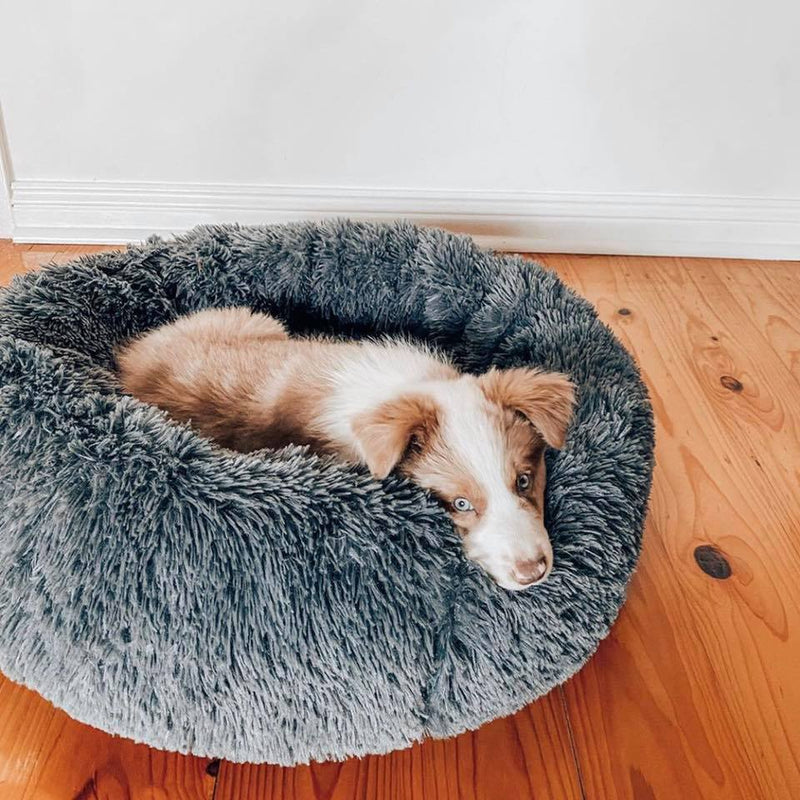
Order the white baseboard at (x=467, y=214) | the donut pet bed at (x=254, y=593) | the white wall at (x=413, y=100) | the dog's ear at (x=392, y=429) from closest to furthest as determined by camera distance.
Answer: the donut pet bed at (x=254, y=593)
the dog's ear at (x=392, y=429)
the white wall at (x=413, y=100)
the white baseboard at (x=467, y=214)

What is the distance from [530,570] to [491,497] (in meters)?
0.14

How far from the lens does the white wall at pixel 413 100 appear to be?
2070mm

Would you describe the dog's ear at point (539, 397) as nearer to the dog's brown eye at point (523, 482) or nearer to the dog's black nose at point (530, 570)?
the dog's brown eye at point (523, 482)

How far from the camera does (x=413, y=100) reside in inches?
85.7

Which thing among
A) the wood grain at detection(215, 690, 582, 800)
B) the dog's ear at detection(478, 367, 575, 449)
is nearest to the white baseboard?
the dog's ear at detection(478, 367, 575, 449)

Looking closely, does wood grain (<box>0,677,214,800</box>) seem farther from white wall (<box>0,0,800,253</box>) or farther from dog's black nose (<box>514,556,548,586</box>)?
white wall (<box>0,0,800,253</box>)

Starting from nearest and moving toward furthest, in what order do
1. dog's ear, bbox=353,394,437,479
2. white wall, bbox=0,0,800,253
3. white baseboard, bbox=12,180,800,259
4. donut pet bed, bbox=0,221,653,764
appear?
donut pet bed, bbox=0,221,653,764, dog's ear, bbox=353,394,437,479, white wall, bbox=0,0,800,253, white baseboard, bbox=12,180,800,259

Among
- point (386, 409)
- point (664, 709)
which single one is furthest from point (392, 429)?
point (664, 709)

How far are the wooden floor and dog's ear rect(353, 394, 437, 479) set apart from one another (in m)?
0.45

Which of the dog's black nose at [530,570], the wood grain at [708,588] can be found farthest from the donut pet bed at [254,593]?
the wood grain at [708,588]

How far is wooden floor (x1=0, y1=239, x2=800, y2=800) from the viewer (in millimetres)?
1091

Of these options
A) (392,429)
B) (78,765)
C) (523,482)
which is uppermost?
(392,429)

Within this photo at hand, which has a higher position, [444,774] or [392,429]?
[392,429]

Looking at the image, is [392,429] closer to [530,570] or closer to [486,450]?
[486,450]
